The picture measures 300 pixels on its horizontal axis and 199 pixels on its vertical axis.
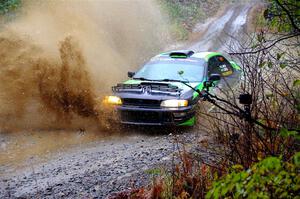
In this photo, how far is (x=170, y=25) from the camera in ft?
81.0

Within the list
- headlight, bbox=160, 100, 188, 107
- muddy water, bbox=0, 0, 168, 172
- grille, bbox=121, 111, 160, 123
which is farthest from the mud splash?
headlight, bbox=160, 100, 188, 107

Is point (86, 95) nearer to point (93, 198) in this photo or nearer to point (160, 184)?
point (93, 198)

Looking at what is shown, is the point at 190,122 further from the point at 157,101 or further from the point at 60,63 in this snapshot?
the point at 60,63

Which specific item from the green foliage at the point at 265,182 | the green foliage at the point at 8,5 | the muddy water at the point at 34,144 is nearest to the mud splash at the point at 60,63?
the muddy water at the point at 34,144

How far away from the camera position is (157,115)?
874 cm

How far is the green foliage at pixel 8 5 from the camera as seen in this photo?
17.3 m

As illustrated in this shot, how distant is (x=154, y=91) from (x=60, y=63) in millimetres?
3193

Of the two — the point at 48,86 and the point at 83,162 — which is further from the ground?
the point at 48,86

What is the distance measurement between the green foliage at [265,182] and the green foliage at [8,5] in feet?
54.5

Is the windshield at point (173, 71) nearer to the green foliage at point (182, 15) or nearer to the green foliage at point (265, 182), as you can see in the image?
the green foliage at point (265, 182)

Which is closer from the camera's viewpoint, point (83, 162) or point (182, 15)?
point (83, 162)

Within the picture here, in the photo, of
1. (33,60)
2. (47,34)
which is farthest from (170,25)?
(33,60)

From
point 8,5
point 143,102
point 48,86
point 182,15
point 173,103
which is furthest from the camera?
point 182,15

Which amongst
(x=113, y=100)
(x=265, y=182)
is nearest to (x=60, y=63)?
(x=113, y=100)
